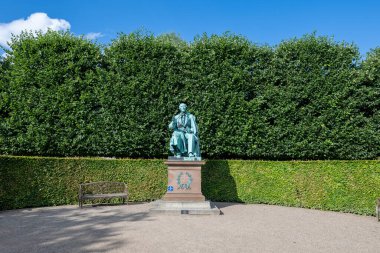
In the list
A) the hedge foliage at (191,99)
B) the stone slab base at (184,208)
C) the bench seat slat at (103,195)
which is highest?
the hedge foliage at (191,99)

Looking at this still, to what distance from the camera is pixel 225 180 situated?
452 inches

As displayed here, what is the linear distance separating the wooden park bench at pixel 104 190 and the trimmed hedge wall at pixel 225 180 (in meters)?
0.24

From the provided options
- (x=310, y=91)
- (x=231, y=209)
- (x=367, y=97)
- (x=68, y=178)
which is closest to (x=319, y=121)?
(x=310, y=91)

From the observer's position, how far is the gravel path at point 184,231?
17.9 feet

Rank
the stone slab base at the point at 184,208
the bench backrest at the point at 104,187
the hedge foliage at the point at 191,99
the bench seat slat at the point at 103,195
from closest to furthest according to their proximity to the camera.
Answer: the stone slab base at the point at 184,208
the bench seat slat at the point at 103,195
the bench backrest at the point at 104,187
the hedge foliage at the point at 191,99

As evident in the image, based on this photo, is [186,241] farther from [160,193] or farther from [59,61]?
[59,61]

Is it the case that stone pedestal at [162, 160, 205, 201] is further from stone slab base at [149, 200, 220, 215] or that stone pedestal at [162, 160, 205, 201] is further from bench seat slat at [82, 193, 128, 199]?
bench seat slat at [82, 193, 128, 199]

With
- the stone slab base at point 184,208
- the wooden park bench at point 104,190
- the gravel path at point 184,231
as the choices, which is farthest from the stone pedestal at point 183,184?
the wooden park bench at point 104,190

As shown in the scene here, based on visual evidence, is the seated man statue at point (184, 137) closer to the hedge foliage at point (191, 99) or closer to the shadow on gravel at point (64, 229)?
the hedge foliage at point (191, 99)

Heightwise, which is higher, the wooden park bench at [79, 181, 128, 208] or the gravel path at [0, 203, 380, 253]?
the wooden park bench at [79, 181, 128, 208]

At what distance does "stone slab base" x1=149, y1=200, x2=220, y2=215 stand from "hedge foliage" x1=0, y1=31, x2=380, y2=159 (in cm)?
322

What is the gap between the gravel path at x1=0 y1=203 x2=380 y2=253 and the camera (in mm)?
5465

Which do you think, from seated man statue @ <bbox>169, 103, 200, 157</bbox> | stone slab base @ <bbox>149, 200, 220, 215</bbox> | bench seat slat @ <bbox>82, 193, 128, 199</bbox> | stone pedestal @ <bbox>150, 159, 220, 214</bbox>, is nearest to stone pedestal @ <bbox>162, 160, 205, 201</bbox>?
stone pedestal @ <bbox>150, 159, 220, 214</bbox>

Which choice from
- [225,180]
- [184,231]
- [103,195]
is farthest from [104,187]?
[184,231]
